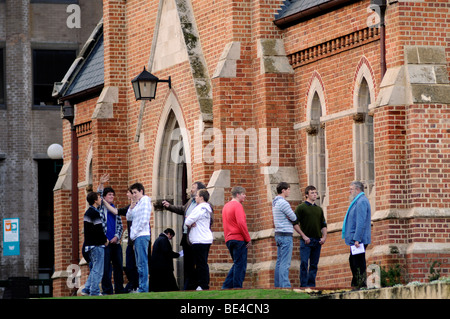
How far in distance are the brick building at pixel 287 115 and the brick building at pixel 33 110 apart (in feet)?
42.1

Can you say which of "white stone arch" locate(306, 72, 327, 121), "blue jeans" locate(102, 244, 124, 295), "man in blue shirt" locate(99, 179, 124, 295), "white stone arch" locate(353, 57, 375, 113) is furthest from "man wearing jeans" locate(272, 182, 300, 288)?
"white stone arch" locate(306, 72, 327, 121)

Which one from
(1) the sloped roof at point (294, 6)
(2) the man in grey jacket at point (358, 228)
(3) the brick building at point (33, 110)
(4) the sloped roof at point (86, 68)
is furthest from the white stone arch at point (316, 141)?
(3) the brick building at point (33, 110)

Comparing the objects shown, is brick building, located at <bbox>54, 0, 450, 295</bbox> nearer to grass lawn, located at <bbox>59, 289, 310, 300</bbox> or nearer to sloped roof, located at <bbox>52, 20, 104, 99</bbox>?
sloped roof, located at <bbox>52, 20, 104, 99</bbox>

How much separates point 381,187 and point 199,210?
2894 millimetres

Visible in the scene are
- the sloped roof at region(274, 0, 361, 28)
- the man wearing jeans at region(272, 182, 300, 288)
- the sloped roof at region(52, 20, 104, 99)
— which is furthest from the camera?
the sloped roof at region(52, 20, 104, 99)

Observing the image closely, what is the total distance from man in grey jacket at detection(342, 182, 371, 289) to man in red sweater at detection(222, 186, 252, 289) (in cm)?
172

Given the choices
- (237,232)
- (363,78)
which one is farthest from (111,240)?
(363,78)

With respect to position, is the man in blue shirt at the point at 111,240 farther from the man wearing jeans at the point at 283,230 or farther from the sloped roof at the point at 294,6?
the sloped roof at the point at 294,6

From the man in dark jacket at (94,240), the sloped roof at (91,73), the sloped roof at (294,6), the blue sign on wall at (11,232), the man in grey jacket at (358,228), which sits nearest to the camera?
the man in grey jacket at (358,228)

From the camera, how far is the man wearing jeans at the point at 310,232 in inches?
914

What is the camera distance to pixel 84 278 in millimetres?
34188

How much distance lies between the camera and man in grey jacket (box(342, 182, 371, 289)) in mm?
21922

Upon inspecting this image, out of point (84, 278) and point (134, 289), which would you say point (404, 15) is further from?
point (84, 278)
